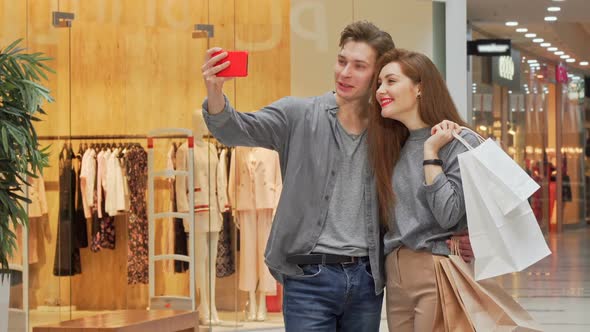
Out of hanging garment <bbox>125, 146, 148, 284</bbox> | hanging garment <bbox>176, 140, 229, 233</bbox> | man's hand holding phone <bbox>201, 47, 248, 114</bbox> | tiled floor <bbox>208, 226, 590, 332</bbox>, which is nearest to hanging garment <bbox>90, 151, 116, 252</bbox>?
hanging garment <bbox>125, 146, 148, 284</bbox>

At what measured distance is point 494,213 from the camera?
2.80 meters

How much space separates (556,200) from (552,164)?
900mm

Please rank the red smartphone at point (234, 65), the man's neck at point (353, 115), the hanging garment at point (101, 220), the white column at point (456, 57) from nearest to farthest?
1. the red smartphone at point (234, 65)
2. the man's neck at point (353, 115)
3. the hanging garment at point (101, 220)
4. the white column at point (456, 57)

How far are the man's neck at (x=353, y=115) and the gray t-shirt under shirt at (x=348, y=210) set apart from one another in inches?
1.9

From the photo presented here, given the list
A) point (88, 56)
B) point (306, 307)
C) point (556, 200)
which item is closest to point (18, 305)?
point (88, 56)

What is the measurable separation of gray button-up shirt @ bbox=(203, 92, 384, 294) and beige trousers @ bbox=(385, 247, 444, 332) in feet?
0.16

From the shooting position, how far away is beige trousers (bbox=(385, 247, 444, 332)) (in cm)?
288

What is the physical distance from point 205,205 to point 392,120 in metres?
4.77

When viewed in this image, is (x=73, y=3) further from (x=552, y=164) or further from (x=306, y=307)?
(x=552, y=164)

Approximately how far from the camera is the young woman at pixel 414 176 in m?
2.86

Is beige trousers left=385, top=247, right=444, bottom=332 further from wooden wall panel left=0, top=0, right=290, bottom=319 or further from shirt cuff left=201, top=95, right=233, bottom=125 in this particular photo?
wooden wall panel left=0, top=0, right=290, bottom=319

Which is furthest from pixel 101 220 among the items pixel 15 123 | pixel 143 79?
pixel 15 123

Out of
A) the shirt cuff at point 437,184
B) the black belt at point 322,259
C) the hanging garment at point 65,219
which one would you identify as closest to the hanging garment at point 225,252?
the hanging garment at point 65,219

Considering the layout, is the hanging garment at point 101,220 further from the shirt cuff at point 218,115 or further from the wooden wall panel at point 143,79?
the shirt cuff at point 218,115
